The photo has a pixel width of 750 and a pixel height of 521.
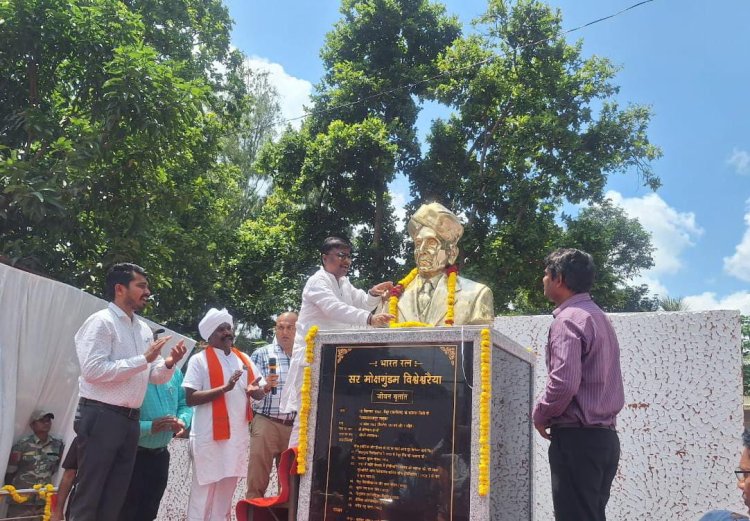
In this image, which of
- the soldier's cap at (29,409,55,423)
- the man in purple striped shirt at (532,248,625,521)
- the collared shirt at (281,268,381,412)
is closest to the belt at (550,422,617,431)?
the man in purple striped shirt at (532,248,625,521)

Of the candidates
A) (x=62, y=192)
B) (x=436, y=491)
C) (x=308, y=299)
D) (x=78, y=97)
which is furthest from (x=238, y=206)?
(x=436, y=491)

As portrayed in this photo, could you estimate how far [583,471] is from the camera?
3.40m

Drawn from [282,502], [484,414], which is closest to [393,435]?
[484,414]

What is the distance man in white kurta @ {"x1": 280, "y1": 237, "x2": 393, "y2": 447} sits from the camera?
4691mm

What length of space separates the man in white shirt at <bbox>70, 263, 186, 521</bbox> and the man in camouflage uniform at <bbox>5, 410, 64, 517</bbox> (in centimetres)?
239

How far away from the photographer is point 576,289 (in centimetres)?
Result: 375

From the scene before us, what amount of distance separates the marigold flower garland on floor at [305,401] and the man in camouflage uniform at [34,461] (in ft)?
11.0

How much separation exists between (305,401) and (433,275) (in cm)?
141

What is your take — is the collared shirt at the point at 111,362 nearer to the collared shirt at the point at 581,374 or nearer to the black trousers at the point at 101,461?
the black trousers at the point at 101,461

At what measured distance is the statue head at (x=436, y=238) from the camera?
5066 mm

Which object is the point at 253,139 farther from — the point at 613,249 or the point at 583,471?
the point at 583,471

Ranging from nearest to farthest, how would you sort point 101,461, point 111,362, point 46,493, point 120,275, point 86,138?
point 101,461 < point 111,362 < point 120,275 < point 46,493 < point 86,138

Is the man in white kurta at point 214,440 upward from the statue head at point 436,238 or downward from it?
downward

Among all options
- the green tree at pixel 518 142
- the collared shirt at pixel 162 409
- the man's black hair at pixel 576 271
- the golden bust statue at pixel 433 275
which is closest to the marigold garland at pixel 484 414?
the man's black hair at pixel 576 271
